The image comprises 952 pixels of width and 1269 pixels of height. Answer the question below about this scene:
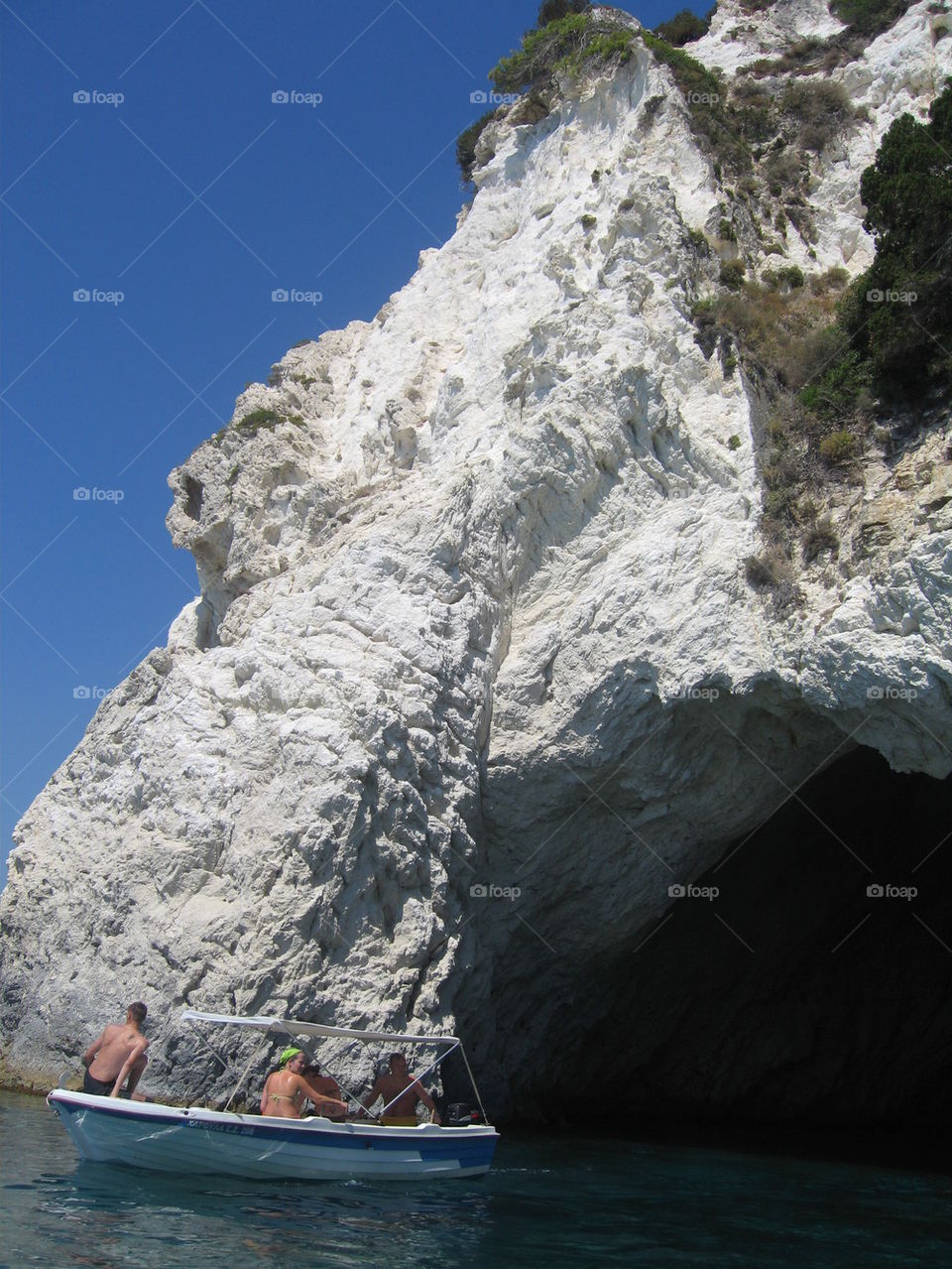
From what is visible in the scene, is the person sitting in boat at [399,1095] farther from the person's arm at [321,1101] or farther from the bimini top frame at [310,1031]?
the person's arm at [321,1101]

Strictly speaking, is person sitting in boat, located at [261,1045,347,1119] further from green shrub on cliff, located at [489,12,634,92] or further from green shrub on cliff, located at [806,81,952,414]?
green shrub on cliff, located at [489,12,634,92]

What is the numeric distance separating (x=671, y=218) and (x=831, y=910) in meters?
12.0

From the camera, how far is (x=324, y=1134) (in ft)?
33.3

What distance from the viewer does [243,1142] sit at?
990 centimetres

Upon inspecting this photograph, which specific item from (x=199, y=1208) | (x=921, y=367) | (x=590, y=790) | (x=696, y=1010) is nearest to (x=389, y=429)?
(x=590, y=790)

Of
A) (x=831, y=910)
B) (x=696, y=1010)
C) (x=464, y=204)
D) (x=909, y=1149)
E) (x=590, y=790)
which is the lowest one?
(x=909, y=1149)

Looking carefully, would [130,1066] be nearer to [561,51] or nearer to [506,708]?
[506,708]

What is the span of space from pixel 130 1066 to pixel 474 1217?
3.46m

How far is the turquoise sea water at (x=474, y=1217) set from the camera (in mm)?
7668

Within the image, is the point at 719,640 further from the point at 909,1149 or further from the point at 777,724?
the point at 909,1149

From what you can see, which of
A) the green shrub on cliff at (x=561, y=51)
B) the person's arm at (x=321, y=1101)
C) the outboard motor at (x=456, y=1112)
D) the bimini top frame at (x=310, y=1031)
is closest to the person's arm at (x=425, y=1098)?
the bimini top frame at (x=310, y=1031)

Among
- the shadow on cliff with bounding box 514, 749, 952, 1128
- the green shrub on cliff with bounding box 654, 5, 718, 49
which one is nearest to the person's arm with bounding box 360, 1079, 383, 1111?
the shadow on cliff with bounding box 514, 749, 952, 1128

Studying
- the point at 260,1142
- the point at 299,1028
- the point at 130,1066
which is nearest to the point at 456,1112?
the point at 299,1028

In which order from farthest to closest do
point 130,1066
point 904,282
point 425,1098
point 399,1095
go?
point 904,282, point 425,1098, point 399,1095, point 130,1066
